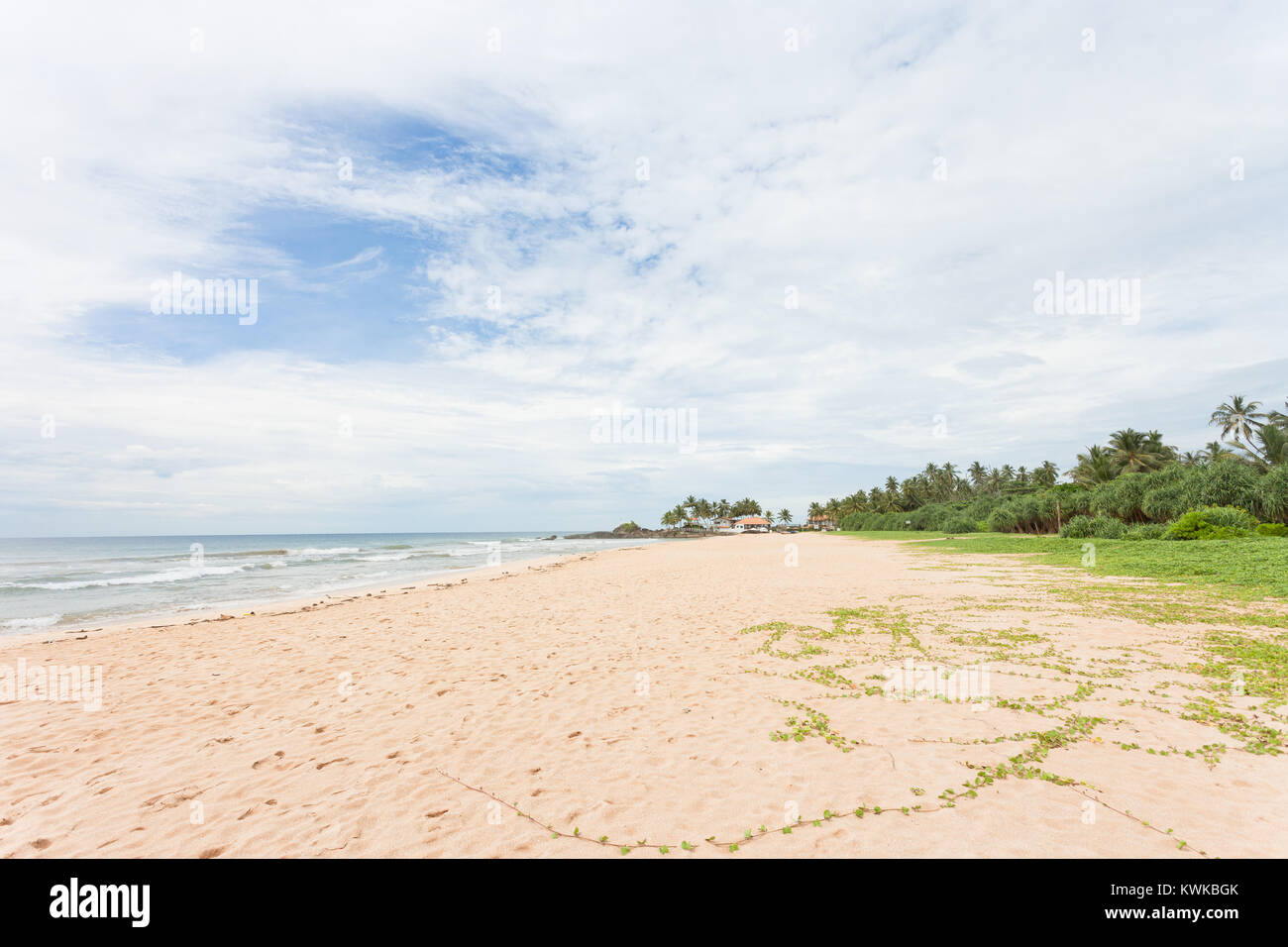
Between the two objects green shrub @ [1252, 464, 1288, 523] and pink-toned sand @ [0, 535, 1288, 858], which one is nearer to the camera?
pink-toned sand @ [0, 535, 1288, 858]

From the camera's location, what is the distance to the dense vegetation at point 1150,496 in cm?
3272

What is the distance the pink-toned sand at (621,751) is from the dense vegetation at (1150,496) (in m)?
32.3

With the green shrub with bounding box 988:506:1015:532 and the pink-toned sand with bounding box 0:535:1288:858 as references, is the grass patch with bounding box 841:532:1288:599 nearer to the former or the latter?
the pink-toned sand with bounding box 0:535:1288:858

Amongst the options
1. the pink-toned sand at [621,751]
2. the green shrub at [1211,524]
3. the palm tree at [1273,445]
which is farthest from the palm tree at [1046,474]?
the pink-toned sand at [621,751]

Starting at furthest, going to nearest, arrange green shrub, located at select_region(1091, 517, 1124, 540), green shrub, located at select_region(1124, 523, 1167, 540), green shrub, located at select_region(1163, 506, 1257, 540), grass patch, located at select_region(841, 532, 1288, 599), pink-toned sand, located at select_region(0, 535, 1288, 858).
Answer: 1. green shrub, located at select_region(1091, 517, 1124, 540)
2. green shrub, located at select_region(1124, 523, 1167, 540)
3. green shrub, located at select_region(1163, 506, 1257, 540)
4. grass patch, located at select_region(841, 532, 1288, 599)
5. pink-toned sand, located at select_region(0, 535, 1288, 858)

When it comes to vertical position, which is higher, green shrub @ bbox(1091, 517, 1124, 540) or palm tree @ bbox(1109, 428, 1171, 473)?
palm tree @ bbox(1109, 428, 1171, 473)

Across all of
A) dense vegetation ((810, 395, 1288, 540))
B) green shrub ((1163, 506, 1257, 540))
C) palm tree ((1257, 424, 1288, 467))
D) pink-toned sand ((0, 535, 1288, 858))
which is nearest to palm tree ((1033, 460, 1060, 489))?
dense vegetation ((810, 395, 1288, 540))

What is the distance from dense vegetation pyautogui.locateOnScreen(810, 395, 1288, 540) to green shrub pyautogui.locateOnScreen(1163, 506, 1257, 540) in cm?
4

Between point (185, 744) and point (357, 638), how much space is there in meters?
6.23

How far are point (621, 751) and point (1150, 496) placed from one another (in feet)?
162

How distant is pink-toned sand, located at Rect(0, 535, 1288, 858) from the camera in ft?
14.2

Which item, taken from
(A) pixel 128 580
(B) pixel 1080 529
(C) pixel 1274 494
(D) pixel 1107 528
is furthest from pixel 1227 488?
(A) pixel 128 580
